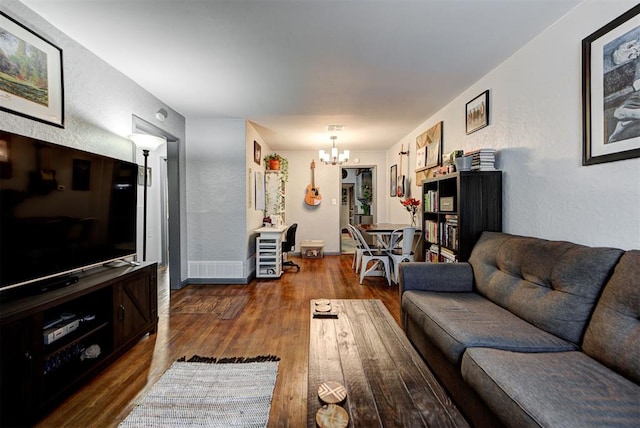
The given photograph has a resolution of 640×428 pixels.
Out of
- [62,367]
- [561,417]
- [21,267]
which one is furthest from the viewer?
[62,367]

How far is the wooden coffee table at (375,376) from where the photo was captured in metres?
1.04

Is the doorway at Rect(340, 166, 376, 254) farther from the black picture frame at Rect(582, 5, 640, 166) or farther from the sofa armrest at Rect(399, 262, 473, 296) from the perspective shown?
the black picture frame at Rect(582, 5, 640, 166)

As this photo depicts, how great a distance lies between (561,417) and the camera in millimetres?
946

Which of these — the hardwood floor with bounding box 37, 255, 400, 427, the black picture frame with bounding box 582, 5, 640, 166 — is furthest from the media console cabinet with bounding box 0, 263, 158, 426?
the black picture frame with bounding box 582, 5, 640, 166

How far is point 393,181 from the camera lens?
240 inches

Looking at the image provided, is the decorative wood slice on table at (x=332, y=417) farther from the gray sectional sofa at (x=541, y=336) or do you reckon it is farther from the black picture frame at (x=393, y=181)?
the black picture frame at (x=393, y=181)

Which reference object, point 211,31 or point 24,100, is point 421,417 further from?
point 24,100

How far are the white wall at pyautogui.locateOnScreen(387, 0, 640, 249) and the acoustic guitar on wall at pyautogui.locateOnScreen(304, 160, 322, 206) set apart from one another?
13.9ft

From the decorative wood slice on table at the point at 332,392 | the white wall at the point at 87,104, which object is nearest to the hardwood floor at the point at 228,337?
the decorative wood slice on table at the point at 332,392

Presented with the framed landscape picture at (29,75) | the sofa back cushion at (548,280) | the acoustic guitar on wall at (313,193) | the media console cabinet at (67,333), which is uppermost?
the framed landscape picture at (29,75)

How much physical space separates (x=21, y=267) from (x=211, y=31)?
74.0 inches

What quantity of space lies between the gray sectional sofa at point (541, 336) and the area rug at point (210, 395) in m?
1.08

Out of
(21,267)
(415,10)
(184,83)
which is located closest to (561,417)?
(415,10)

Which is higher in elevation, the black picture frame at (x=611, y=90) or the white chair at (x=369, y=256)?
the black picture frame at (x=611, y=90)
